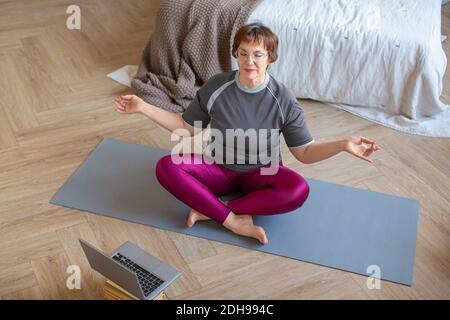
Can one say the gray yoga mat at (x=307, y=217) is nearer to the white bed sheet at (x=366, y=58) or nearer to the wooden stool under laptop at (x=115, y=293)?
the wooden stool under laptop at (x=115, y=293)

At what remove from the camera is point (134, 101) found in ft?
5.41

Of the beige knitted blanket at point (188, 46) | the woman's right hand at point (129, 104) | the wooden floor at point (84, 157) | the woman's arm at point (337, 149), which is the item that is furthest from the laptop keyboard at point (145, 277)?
the beige knitted blanket at point (188, 46)

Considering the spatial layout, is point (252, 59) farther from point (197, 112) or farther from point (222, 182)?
point (222, 182)

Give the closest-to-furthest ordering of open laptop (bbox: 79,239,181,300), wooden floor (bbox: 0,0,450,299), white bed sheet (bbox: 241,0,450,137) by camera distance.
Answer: open laptop (bbox: 79,239,181,300) → wooden floor (bbox: 0,0,450,299) → white bed sheet (bbox: 241,0,450,137)

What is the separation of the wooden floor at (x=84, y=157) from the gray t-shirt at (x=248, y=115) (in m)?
0.33

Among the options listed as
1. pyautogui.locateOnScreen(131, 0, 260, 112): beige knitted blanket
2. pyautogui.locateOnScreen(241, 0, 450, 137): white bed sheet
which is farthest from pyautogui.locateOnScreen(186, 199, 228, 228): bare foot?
pyautogui.locateOnScreen(241, 0, 450, 137): white bed sheet

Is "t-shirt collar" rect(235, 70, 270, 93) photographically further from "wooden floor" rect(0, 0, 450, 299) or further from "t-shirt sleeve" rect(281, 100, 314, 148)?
"wooden floor" rect(0, 0, 450, 299)

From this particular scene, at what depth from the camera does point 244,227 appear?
176 centimetres

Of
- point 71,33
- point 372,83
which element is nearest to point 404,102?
point 372,83

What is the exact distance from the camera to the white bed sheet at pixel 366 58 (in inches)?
87.4

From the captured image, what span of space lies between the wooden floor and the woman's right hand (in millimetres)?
389

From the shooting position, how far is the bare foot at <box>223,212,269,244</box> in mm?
1745

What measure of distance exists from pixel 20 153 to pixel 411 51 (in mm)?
1545

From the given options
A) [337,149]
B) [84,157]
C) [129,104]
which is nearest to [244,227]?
[337,149]
